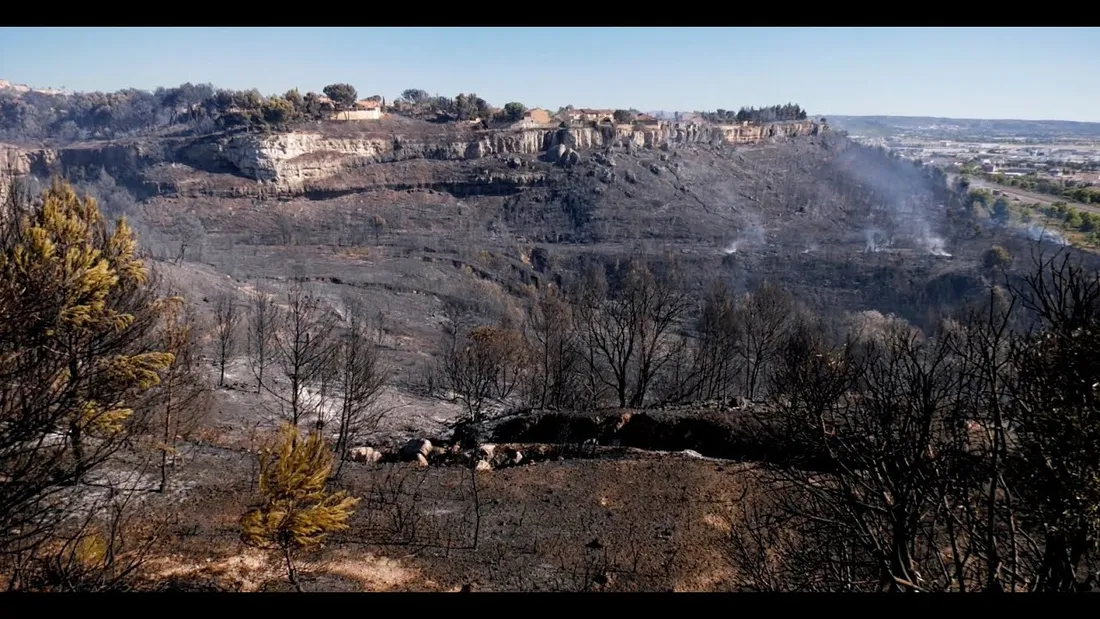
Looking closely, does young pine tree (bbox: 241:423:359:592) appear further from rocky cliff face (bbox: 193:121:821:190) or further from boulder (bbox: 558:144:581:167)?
boulder (bbox: 558:144:581:167)

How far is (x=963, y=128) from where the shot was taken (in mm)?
98688

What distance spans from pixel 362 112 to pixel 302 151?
12.1 m

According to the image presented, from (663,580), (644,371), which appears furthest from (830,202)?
(663,580)

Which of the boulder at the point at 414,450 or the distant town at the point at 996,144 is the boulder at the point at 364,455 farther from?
the distant town at the point at 996,144

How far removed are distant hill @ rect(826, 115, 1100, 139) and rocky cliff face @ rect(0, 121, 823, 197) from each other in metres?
40.5

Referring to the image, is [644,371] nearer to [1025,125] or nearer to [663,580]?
[663,580]

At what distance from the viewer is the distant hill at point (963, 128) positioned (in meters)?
66.9

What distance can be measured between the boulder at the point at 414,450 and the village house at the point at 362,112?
68.5 meters

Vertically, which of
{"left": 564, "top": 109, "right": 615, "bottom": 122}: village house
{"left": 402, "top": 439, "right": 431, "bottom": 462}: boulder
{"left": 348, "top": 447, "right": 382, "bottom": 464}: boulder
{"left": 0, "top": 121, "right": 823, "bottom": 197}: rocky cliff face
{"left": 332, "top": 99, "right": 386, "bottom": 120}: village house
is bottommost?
{"left": 348, "top": 447, "right": 382, "bottom": 464}: boulder

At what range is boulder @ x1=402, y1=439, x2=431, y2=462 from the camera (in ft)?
51.6

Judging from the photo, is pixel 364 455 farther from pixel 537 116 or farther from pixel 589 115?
pixel 589 115

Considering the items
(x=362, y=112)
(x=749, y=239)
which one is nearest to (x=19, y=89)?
(x=362, y=112)

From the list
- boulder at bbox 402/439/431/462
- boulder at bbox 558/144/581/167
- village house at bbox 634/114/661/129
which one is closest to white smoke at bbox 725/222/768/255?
boulder at bbox 558/144/581/167

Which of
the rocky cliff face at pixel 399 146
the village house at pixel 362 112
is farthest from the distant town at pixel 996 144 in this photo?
the village house at pixel 362 112
